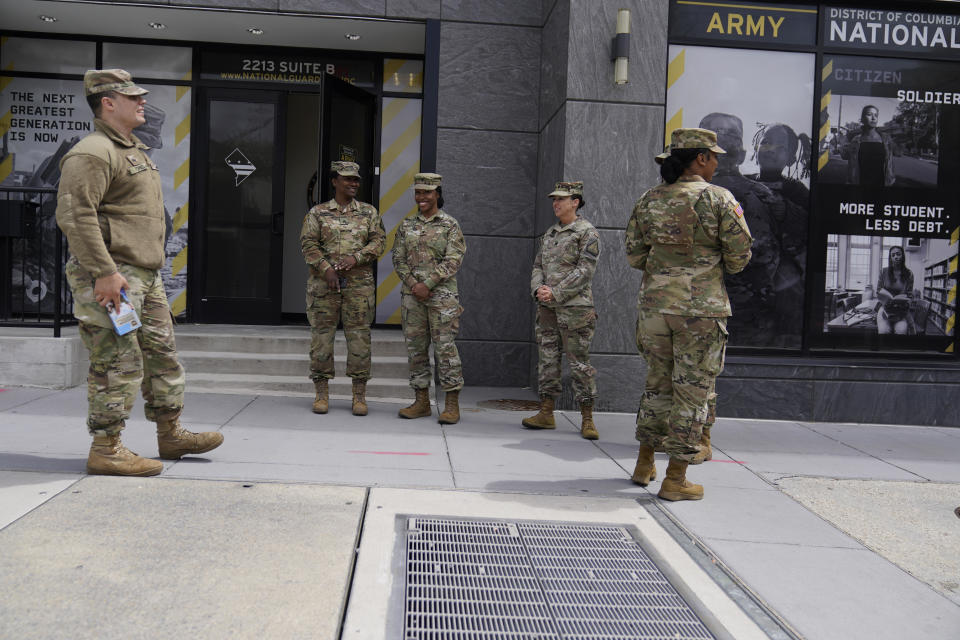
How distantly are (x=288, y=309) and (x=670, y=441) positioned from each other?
7.95 m

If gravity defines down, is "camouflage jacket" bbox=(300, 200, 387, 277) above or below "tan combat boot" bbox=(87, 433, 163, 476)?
above

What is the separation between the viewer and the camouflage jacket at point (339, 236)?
707 cm

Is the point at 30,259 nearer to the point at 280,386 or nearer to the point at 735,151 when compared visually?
the point at 280,386

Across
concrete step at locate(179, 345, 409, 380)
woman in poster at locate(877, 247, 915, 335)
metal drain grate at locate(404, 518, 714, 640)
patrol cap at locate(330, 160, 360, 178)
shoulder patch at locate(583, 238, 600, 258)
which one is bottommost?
metal drain grate at locate(404, 518, 714, 640)

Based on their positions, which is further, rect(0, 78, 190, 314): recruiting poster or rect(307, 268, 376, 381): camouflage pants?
rect(0, 78, 190, 314): recruiting poster

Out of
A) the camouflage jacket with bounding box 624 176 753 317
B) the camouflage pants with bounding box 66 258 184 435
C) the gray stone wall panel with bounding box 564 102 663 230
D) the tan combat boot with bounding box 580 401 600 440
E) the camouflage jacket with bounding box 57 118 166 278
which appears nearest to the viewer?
the camouflage jacket with bounding box 57 118 166 278

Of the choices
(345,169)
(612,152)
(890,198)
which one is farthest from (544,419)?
(890,198)

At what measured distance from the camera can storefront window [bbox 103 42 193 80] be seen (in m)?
10.0

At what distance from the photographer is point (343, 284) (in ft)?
23.6

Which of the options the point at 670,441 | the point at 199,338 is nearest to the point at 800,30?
the point at 670,441

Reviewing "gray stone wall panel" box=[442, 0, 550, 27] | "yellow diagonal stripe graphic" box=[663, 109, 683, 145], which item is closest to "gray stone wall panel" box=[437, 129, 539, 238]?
"gray stone wall panel" box=[442, 0, 550, 27]

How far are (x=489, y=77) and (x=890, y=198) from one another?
4.26 meters

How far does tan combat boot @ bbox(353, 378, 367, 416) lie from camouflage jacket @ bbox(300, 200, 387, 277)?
100cm

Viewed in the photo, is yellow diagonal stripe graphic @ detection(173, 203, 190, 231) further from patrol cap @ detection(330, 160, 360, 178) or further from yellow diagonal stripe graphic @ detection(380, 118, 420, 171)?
patrol cap @ detection(330, 160, 360, 178)
